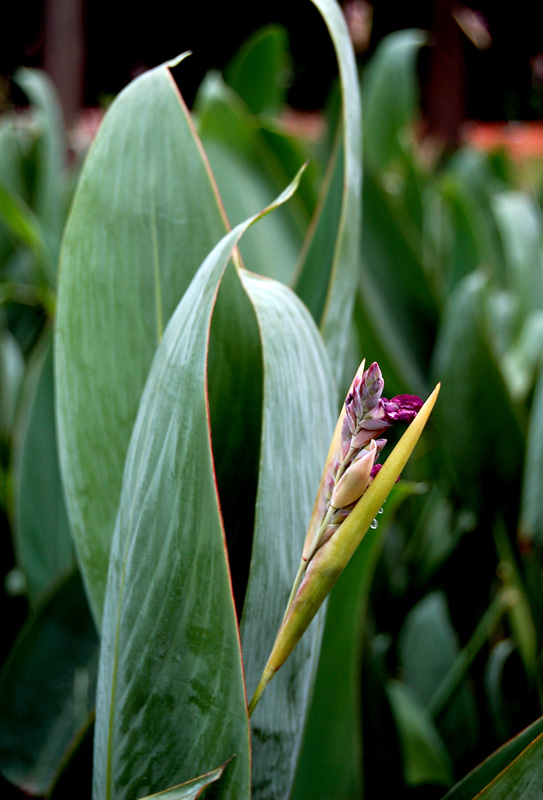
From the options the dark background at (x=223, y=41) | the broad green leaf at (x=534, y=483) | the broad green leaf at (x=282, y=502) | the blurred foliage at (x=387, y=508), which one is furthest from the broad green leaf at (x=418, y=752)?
the dark background at (x=223, y=41)

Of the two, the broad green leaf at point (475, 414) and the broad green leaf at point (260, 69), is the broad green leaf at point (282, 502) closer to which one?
the broad green leaf at point (475, 414)

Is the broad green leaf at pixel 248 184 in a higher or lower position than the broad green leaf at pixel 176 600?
higher

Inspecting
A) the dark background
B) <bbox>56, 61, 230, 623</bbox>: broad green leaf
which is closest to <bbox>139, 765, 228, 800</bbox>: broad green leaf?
<bbox>56, 61, 230, 623</bbox>: broad green leaf

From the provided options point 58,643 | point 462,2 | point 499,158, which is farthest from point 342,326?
point 462,2

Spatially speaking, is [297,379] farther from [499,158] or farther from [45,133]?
[499,158]

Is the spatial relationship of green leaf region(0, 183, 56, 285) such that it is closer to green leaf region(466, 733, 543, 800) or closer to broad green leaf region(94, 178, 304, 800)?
broad green leaf region(94, 178, 304, 800)

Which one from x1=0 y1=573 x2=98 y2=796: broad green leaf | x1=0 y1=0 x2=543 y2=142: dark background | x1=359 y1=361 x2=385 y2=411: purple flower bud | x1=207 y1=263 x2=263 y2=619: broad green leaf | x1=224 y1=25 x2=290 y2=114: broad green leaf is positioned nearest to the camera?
x1=359 y1=361 x2=385 y2=411: purple flower bud

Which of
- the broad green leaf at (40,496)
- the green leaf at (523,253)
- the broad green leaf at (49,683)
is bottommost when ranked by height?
the broad green leaf at (49,683)
